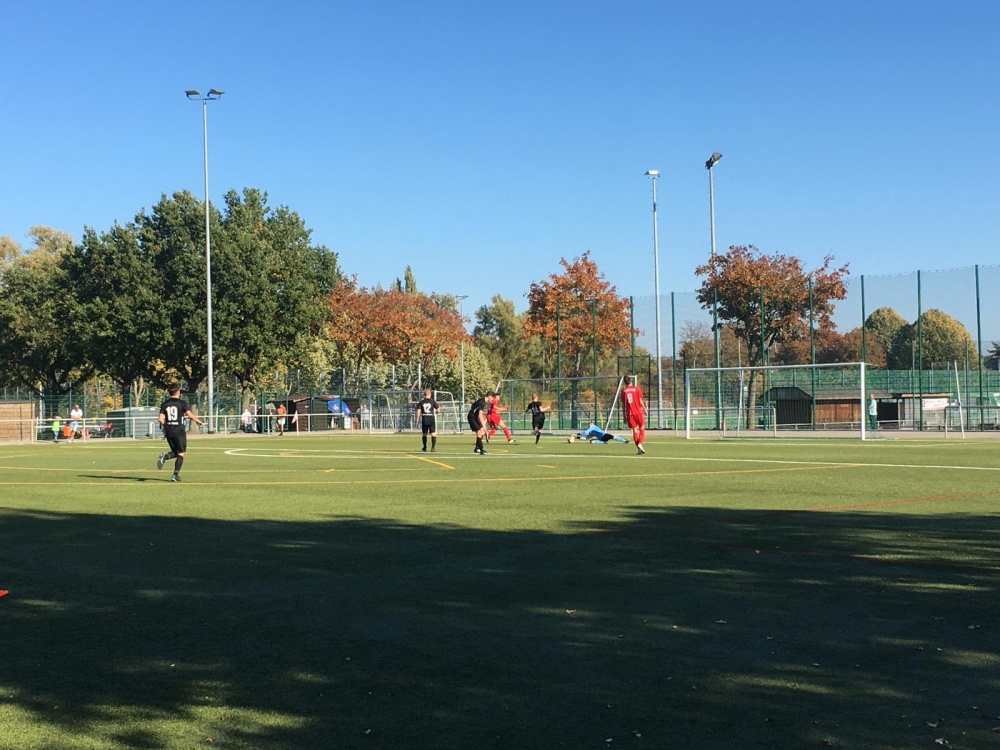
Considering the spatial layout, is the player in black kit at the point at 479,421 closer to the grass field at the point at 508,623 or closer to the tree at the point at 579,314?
the grass field at the point at 508,623

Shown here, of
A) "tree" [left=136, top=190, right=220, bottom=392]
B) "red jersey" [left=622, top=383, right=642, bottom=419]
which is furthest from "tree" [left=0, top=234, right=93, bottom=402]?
"red jersey" [left=622, top=383, right=642, bottom=419]

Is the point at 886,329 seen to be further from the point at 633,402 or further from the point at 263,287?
the point at 263,287

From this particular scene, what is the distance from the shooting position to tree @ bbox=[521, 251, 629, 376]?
182 feet

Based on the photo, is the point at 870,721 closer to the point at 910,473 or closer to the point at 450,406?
the point at 910,473

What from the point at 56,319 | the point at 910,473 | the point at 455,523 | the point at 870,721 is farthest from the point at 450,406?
the point at 870,721

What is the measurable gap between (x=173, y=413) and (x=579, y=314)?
130 feet

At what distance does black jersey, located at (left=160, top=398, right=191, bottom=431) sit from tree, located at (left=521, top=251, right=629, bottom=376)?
119 feet

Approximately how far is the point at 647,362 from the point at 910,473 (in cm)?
3364

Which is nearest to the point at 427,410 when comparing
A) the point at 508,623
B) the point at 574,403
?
the point at 574,403

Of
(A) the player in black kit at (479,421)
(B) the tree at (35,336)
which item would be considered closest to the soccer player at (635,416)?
(A) the player in black kit at (479,421)

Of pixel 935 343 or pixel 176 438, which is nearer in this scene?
pixel 176 438

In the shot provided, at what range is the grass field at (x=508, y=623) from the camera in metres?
4.65

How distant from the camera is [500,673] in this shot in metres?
5.45

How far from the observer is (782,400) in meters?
46.8
